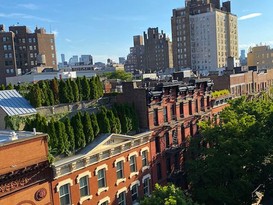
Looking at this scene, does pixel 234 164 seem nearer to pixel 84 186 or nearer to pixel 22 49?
pixel 84 186

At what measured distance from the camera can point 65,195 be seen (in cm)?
2547

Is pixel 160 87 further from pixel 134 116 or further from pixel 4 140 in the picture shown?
pixel 4 140

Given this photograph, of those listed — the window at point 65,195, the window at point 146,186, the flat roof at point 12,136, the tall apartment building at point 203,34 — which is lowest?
the window at point 146,186

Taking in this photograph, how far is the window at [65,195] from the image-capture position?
25.2 meters

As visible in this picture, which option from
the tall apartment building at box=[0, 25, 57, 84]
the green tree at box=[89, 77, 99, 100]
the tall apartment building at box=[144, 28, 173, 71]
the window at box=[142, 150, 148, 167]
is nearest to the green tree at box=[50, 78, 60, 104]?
the green tree at box=[89, 77, 99, 100]

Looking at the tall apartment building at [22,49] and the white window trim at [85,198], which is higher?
the tall apartment building at [22,49]

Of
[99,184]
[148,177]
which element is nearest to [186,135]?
[148,177]

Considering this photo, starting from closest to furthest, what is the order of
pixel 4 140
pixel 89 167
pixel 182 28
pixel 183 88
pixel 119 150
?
pixel 4 140 → pixel 89 167 → pixel 119 150 → pixel 183 88 → pixel 182 28

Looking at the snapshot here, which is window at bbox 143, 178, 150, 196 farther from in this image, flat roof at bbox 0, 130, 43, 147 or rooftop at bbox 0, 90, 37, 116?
flat roof at bbox 0, 130, 43, 147

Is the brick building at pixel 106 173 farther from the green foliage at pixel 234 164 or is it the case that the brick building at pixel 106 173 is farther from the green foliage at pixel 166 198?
the green foliage at pixel 234 164

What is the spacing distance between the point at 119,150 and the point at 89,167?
377 cm

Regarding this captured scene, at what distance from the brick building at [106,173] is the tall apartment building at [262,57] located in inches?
4918

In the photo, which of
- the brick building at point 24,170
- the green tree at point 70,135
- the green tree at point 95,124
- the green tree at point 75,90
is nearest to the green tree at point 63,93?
the green tree at point 75,90

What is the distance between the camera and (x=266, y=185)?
34156mm
